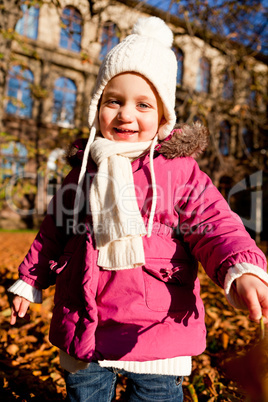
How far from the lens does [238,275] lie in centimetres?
101

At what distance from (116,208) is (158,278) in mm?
318

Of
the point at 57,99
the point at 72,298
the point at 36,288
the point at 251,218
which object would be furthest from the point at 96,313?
the point at 57,99

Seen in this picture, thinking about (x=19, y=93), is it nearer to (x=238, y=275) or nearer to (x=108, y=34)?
(x=108, y=34)

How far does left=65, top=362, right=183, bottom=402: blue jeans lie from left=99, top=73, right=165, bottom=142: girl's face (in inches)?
39.1

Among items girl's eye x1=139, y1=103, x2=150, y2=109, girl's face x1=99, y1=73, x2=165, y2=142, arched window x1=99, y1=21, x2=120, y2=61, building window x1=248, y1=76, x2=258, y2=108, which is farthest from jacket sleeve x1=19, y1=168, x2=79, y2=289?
building window x1=248, y1=76, x2=258, y2=108

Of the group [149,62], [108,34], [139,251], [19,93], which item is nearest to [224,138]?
[108,34]

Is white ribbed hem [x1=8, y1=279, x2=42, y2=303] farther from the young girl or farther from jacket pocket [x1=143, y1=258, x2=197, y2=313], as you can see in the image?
jacket pocket [x1=143, y1=258, x2=197, y2=313]

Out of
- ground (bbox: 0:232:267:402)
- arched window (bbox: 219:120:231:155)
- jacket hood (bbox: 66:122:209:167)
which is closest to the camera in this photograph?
jacket hood (bbox: 66:122:209:167)

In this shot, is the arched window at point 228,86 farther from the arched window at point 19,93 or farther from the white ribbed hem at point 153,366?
the arched window at point 19,93

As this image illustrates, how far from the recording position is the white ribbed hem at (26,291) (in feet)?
5.00

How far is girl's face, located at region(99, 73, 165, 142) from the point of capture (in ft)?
4.66

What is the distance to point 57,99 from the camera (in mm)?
15398

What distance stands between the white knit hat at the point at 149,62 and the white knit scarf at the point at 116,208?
0.26m

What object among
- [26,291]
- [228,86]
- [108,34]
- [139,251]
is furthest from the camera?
[228,86]
